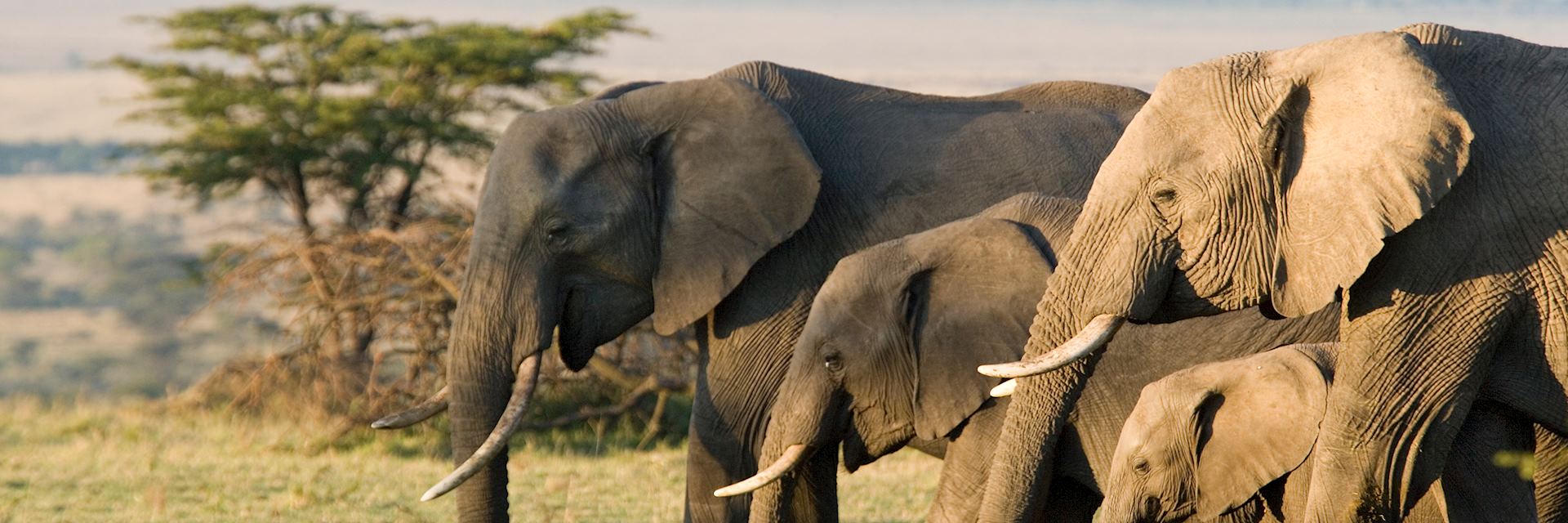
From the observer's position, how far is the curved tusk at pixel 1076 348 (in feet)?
15.4

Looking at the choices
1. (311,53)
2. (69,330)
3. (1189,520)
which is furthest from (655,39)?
(69,330)

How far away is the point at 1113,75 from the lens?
97.1ft

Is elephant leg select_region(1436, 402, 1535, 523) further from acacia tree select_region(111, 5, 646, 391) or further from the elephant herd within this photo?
acacia tree select_region(111, 5, 646, 391)

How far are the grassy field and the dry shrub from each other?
25cm

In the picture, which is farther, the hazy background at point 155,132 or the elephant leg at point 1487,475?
the hazy background at point 155,132

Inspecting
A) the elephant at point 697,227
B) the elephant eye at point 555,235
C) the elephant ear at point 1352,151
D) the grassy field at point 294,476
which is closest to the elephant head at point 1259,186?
the elephant ear at point 1352,151

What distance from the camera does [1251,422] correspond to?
5652 millimetres

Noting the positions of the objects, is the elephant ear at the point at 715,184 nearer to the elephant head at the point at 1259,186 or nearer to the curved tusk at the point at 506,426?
the curved tusk at the point at 506,426

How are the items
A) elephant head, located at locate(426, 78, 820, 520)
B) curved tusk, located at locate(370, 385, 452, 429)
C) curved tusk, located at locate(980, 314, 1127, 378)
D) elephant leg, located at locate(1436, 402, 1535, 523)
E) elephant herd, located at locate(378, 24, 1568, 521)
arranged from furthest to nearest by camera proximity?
1. curved tusk, located at locate(370, 385, 452, 429)
2. elephant head, located at locate(426, 78, 820, 520)
3. elephant leg, located at locate(1436, 402, 1535, 523)
4. curved tusk, located at locate(980, 314, 1127, 378)
5. elephant herd, located at locate(378, 24, 1568, 521)

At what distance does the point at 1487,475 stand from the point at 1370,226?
3.60 ft

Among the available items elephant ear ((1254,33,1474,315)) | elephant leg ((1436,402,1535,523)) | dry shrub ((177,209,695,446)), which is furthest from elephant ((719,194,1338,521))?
dry shrub ((177,209,695,446))

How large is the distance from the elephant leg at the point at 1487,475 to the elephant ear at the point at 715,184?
2.69 m

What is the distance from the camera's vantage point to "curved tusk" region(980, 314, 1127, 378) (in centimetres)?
470

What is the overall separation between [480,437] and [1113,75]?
23.3 metres
